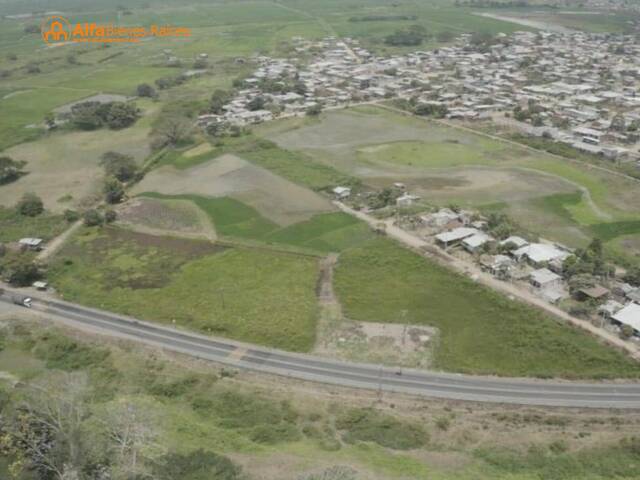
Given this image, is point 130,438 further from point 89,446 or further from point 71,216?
point 71,216

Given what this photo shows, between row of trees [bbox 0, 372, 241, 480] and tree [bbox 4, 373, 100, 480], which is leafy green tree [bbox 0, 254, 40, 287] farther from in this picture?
tree [bbox 4, 373, 100, 480]

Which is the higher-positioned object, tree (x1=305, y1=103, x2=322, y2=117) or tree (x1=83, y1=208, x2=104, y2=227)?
tree (x1=305, y1=103, x2=322, y2=117)

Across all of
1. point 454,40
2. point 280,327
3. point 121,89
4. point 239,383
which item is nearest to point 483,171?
point 280,327

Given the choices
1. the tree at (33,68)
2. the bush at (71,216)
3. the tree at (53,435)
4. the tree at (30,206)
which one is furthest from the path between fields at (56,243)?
the tree at (33,68)

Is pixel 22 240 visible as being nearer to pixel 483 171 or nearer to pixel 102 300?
pixel 102 300

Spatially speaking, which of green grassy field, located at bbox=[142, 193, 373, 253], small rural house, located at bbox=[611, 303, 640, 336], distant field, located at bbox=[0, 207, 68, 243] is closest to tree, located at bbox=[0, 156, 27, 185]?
distant field, located at bbox=[0, 207, 68, 243]
